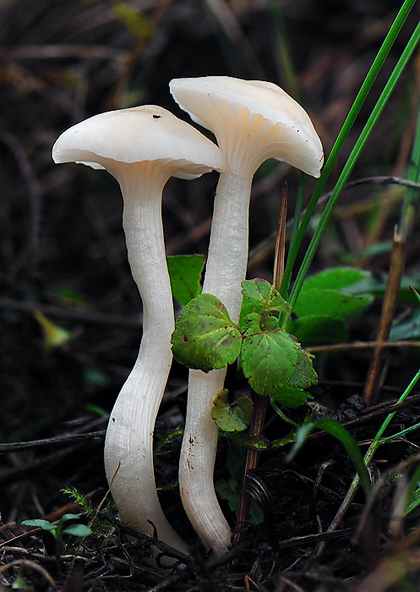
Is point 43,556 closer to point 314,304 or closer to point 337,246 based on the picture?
point 314,304

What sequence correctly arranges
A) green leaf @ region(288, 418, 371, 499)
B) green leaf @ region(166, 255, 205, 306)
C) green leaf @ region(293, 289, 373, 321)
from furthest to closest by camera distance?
green leaf @ region(293, 289, 373, 321), green leaf @ region(166, 255, 205, 306), green leaf @ region(288, 418, 371, 499)

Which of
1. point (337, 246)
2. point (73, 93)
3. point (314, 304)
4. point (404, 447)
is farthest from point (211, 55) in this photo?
point (404, 447)

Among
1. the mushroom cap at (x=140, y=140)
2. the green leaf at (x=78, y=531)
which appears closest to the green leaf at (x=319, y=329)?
the mushroom cap at (x=140, y=140)

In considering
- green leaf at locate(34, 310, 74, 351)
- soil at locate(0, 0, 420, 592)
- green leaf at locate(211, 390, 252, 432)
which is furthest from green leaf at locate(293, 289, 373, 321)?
green leaf at locate(34, 310, 74, 351)

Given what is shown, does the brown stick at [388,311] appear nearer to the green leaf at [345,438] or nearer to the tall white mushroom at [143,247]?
the green leaf at [345,438]

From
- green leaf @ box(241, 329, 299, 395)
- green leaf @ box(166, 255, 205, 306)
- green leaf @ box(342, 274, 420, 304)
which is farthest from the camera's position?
green leaf @ box(342, 274, 420, 304)

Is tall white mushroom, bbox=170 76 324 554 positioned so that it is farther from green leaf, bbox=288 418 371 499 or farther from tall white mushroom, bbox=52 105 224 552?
green leaf, bbox=288 418 371 499

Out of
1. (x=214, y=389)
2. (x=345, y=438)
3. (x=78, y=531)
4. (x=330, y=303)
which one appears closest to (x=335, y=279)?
(x=330, y=303)
